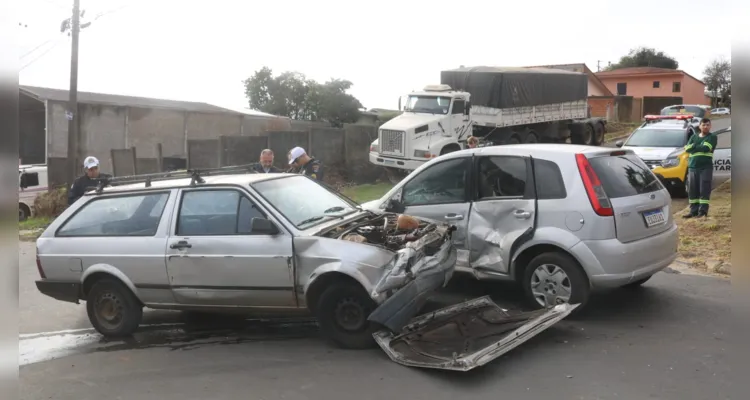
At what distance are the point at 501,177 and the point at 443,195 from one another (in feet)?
2.40

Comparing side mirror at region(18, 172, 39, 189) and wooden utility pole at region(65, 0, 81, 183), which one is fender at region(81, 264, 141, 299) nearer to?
wooden utility pole at region(65, 0, 81, 183)

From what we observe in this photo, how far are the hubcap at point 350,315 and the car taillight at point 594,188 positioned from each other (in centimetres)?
238

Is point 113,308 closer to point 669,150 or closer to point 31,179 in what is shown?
point 669,150

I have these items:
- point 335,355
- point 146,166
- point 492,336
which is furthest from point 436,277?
point 146,166

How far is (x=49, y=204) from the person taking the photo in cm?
2008

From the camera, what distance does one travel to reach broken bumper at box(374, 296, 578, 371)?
192 inches

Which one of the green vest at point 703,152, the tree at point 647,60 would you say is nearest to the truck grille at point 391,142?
the green vest at point 703,152

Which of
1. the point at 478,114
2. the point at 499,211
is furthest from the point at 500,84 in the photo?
the point at 499,211

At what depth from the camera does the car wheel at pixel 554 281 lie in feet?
19.4

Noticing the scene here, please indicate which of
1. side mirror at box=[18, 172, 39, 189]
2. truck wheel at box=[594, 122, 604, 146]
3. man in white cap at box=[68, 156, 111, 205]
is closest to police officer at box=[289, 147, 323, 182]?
man in white cap at box=[68, 156, 111, 205]

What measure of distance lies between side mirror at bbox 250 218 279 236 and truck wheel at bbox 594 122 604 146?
23.6 m

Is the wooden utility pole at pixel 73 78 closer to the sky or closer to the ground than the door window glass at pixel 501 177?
closer to the sky

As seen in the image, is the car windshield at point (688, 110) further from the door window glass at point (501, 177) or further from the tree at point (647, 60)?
the tree at point (647, 60)

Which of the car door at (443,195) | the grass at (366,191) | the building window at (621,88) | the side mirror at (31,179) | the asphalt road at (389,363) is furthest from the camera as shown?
the building window at (621,88)
